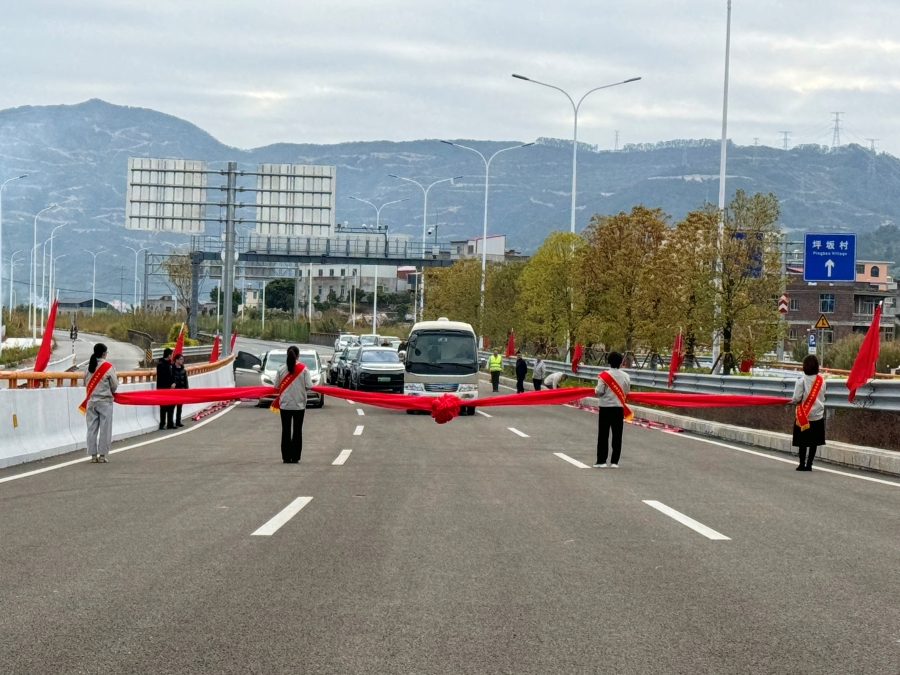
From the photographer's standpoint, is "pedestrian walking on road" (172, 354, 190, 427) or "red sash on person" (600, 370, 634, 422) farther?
"pedestrian walking on road" (172, 354, 190, 427)

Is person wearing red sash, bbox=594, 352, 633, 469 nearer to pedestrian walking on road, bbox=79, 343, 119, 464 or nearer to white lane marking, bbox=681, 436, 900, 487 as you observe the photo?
white lane marking, bbox=681, 436, 900, 487

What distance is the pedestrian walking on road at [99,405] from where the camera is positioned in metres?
15.6

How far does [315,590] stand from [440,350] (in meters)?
23.0

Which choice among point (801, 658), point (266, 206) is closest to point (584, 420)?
A: point (801, 658)

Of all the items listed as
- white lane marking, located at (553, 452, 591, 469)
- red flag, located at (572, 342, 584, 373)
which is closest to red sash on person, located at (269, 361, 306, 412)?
white lane marking, located at (553, 452, 591, 469)

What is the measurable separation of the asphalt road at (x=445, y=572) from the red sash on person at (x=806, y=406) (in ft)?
2.58

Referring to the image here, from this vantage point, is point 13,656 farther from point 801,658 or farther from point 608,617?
point 801,658

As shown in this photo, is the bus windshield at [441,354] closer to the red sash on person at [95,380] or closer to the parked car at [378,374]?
the parked car at [378,374]

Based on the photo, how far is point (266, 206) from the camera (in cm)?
5350

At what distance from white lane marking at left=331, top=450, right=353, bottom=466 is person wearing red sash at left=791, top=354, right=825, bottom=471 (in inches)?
249

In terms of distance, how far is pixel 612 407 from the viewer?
15.4 meters

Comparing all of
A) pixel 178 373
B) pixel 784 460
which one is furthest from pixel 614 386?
pixel 178 373

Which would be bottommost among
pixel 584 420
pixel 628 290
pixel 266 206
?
pixel 584 420

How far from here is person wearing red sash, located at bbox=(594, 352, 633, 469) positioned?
1527 cm
